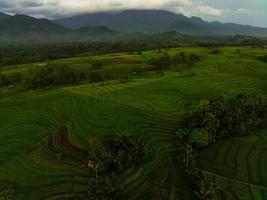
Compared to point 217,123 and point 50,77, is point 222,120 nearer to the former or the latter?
point 217,123

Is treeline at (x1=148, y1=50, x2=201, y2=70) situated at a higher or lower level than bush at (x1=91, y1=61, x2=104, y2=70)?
higher

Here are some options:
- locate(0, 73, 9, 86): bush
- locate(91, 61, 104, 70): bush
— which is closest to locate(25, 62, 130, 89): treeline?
locate(0, 73, 9, 86): bush

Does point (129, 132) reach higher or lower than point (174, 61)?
lower

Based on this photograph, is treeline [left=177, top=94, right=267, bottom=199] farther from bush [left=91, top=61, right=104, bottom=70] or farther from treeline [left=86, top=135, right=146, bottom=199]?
bush [left=91, top=61, right=104, bottom=70]

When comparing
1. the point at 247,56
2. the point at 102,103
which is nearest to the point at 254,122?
the point at 102,103

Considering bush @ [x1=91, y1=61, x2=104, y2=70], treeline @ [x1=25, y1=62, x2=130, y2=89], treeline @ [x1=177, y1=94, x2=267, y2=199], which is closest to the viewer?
treeline @ [x1=177, y1=94, x2=267, y2=199]

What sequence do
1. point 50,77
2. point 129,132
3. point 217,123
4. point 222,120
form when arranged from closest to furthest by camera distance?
point 217,123 → point 129,132 → point 222,120 → point 50,77

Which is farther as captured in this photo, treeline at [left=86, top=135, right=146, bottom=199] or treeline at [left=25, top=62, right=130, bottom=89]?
treeline at [left=25, top=62, right=130, bottom=89]

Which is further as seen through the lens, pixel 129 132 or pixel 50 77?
pixel 50 77

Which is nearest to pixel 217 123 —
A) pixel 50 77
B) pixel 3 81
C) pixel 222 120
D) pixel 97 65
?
pixel 222 120
